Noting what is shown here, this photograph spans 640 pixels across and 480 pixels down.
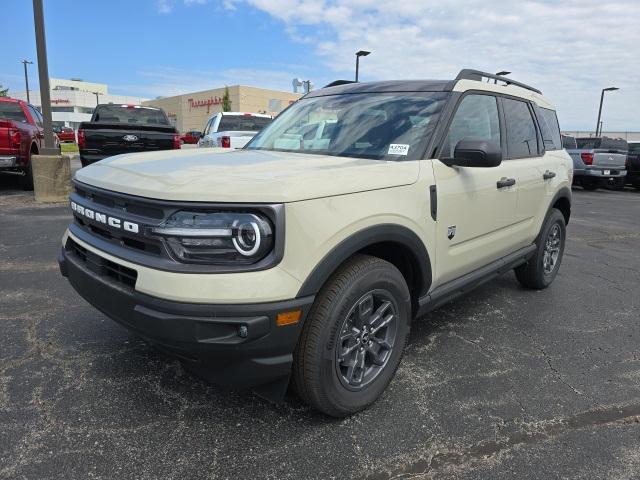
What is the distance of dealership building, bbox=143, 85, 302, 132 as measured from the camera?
6556 centimetres

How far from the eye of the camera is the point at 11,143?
29.8 feet

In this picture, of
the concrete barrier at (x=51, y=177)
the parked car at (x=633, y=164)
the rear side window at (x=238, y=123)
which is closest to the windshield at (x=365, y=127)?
the concrete barrier at (x=51, y=177)

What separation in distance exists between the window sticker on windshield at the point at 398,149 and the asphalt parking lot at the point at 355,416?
140 centimetres

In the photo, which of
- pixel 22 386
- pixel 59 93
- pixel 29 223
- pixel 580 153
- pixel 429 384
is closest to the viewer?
pixel 22 386

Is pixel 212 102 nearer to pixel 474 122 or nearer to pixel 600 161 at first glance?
pixel 600 161

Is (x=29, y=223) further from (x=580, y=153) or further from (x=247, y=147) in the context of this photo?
(x=580, y=153)

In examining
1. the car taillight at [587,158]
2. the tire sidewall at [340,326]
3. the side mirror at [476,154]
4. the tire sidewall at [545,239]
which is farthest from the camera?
the car taillight at [587,158]

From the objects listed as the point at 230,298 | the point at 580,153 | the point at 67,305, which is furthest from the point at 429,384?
the point at 580,153

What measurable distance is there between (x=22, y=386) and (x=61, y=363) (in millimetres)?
307

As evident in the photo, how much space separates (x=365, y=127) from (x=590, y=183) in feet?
55.1

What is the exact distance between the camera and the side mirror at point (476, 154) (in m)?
2.82

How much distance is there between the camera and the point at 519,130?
13.5ft

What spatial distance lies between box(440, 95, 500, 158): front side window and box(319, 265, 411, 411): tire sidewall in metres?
0.93

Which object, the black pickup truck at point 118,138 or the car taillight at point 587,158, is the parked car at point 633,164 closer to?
the car taillight at point 587,158
